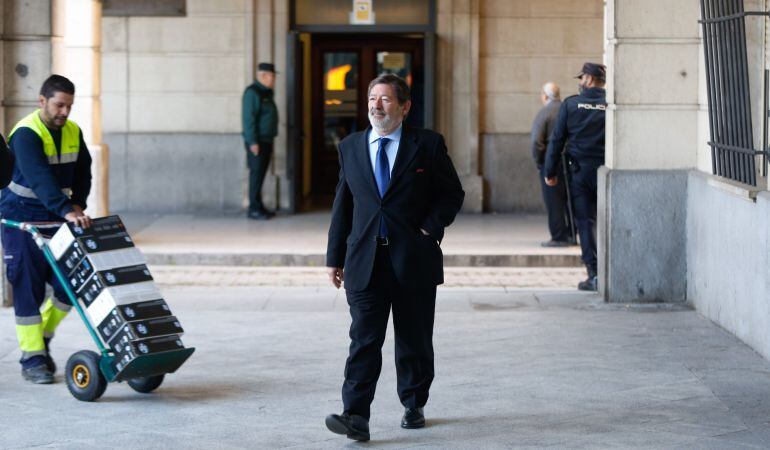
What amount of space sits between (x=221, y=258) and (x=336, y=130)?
715cm

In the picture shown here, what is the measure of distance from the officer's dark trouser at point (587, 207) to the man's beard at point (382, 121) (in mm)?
5286

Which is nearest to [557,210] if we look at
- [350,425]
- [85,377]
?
[85,377]

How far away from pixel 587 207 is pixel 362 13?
6.98 meters

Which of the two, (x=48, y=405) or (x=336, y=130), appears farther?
(x=336, y=130)

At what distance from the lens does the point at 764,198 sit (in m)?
8.87

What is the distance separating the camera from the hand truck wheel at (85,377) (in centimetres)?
775

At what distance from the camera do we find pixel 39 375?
27.1 feet

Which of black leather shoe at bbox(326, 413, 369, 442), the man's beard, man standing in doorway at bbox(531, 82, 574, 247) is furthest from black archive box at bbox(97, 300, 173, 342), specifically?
man standing in doorway at bbox(531, 82, 574, 247)

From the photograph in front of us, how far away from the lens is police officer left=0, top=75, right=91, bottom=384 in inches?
318

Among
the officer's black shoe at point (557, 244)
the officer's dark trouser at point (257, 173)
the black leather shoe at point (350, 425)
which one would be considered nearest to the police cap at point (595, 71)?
the officer's black shoe at point (557, 244)

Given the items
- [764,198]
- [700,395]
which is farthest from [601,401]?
[764,198]

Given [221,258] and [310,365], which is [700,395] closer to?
[310,365]

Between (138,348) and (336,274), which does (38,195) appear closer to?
(138,348)

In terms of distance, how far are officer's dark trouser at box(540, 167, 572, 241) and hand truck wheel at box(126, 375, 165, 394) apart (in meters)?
7.32
